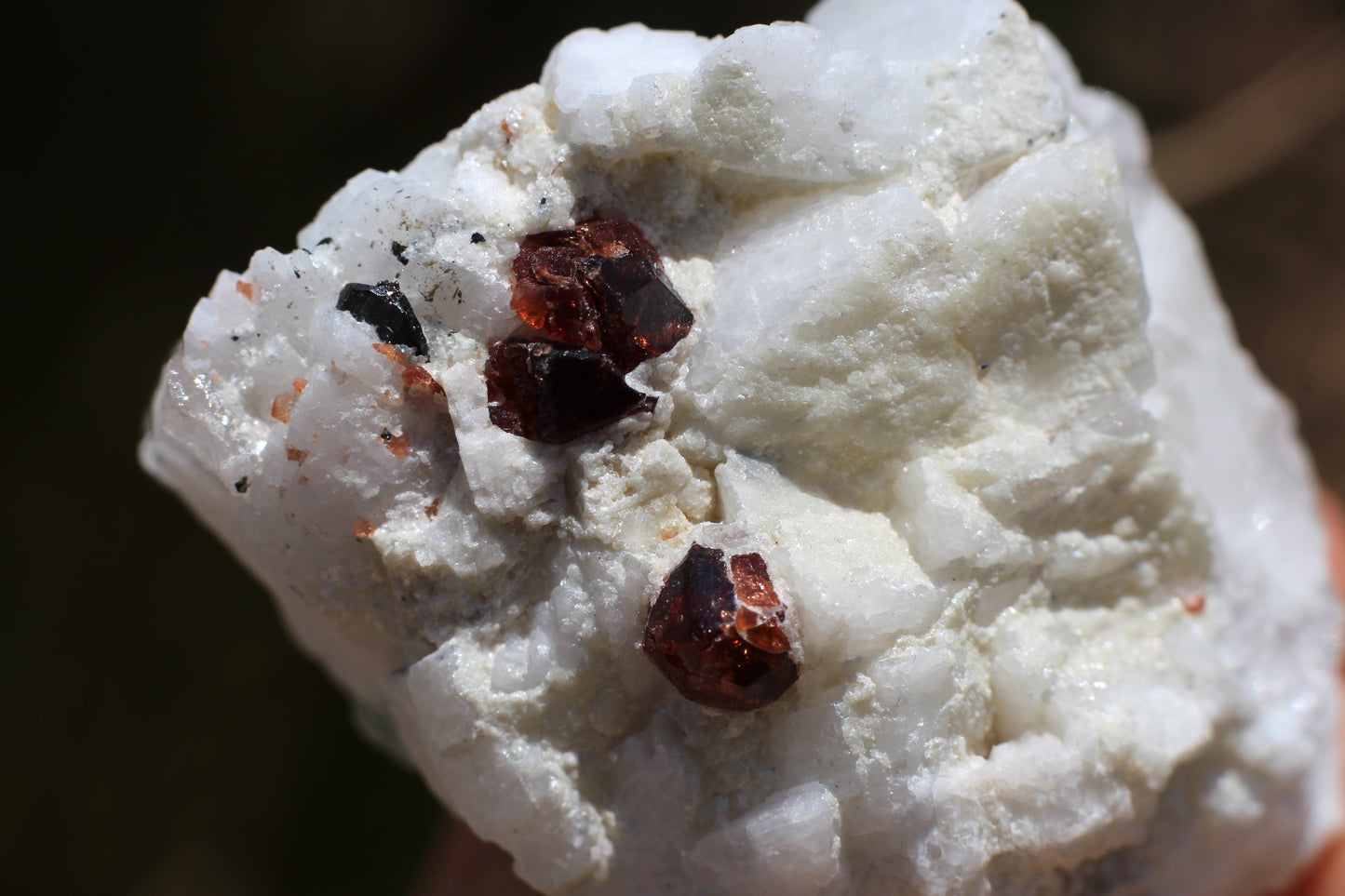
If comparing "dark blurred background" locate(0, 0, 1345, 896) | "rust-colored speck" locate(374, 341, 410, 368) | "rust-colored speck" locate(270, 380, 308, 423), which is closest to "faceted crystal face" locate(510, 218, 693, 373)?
"rust-colored speck" locate(374, 341, 410, 368)

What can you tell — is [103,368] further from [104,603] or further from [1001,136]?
[1001,136]

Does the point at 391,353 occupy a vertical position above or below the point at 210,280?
above

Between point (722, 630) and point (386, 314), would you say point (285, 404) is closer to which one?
point (386, 314)

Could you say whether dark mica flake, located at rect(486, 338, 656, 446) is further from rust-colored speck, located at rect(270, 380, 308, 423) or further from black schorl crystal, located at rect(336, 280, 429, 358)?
rust-colored speck, located at rect(270, 380, 308, 423)

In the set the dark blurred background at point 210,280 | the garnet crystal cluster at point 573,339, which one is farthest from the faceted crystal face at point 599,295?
the dark blurred background at point 210,280

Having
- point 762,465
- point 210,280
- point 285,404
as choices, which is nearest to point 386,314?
point 285,404

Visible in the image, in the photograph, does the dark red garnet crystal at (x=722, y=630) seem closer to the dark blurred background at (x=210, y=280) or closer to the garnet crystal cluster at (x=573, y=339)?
the garnet crystal cluster at (x=573, y=339)
